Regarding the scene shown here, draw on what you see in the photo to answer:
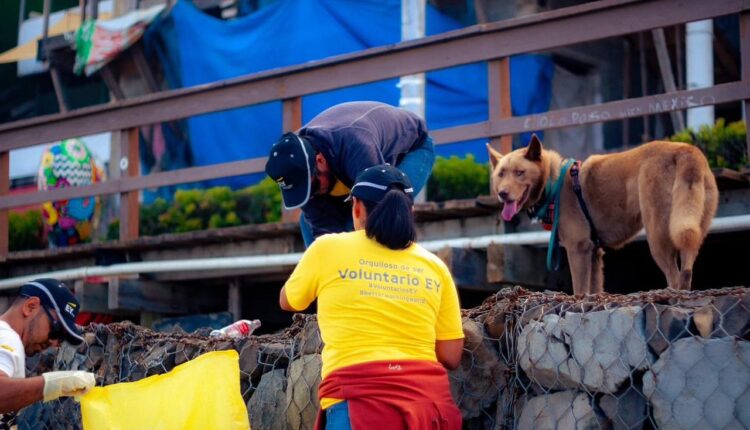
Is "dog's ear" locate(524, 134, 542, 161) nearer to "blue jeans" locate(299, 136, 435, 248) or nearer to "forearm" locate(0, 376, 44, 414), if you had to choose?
"blue jeans" locate(299, 136, 435, 248)

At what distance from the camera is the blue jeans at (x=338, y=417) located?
3902mm

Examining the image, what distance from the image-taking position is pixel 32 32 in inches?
652

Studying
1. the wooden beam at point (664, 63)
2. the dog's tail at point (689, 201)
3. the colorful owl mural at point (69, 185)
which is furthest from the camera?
the colorful owl mural at point (69, 185)

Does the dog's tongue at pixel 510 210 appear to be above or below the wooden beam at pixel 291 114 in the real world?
below

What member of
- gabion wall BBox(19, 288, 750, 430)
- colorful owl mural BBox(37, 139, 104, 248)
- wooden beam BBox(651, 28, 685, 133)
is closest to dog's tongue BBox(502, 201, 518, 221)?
gabion wall BBox(19, 288, 750, 430)

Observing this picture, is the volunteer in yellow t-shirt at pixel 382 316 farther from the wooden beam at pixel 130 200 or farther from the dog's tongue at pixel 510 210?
the wooden beam at pixel 130 200

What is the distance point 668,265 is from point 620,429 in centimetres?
240

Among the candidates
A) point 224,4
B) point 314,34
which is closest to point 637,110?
point 314,34

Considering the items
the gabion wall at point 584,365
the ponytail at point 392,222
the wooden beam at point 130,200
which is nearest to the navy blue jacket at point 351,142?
the gabion wall at point 584,365

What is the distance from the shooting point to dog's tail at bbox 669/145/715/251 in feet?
19.8

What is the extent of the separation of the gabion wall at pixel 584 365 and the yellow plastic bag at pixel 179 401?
0.31m

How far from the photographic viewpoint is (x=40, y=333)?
457 cm

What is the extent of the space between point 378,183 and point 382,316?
0.55 metres

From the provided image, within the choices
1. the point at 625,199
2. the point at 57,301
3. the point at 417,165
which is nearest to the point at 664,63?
the point at 625,199
